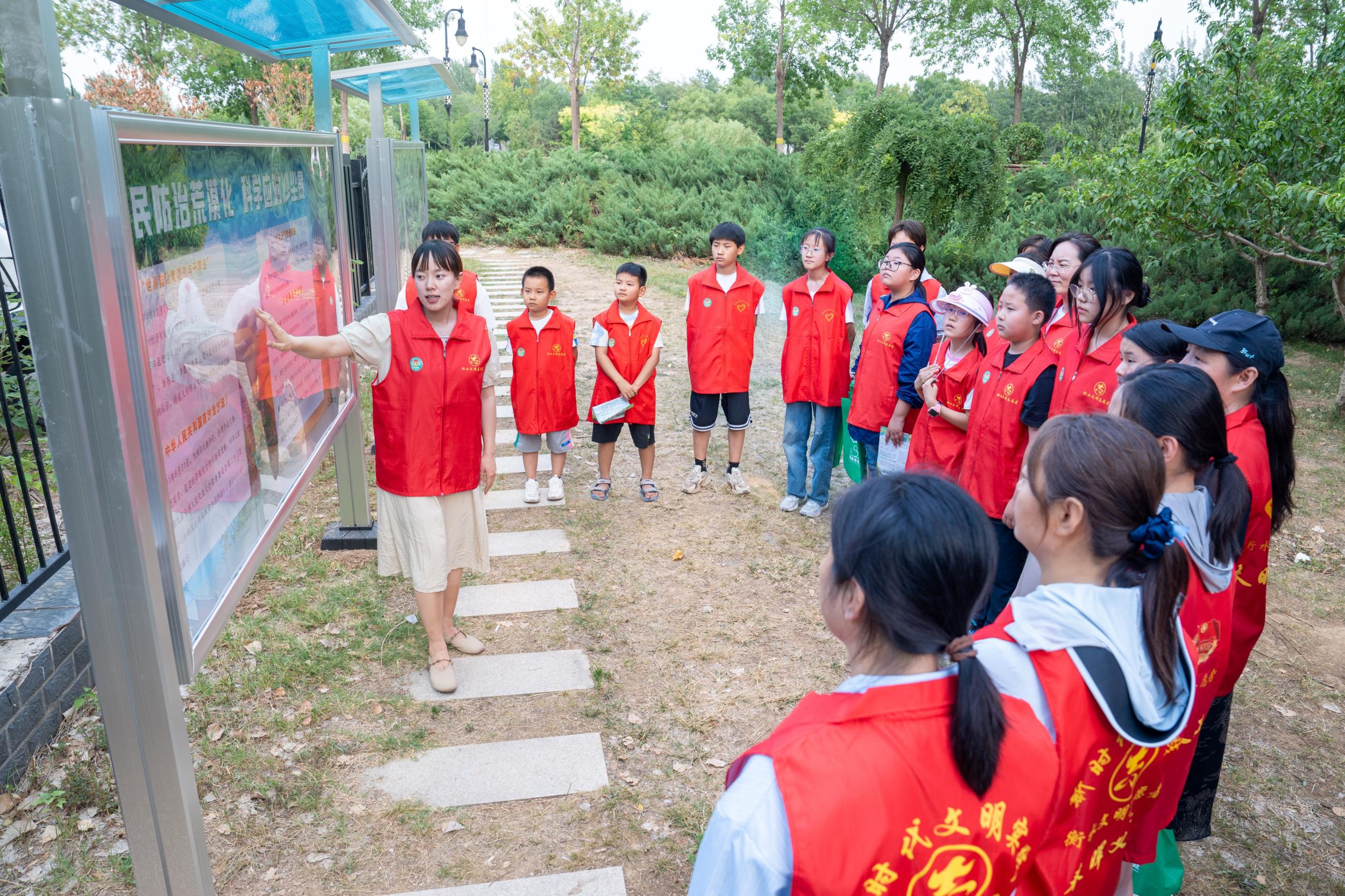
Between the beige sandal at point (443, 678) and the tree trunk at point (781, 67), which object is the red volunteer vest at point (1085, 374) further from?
the tree trunk at point (781, 67)

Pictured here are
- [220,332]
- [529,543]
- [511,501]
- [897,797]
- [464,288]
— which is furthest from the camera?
[511,501]

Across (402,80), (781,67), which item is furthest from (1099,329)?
(781,67)

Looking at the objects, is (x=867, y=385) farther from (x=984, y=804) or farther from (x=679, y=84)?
(x=679, y=84)

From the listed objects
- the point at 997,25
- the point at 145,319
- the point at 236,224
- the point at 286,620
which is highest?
the point at 997,25

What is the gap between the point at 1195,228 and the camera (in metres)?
8.31

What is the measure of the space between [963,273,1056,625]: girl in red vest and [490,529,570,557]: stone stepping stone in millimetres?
2433

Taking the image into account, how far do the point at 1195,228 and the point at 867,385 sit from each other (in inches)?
207

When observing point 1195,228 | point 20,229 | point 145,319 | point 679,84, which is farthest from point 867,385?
point 679,84

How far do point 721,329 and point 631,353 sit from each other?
0.58 m

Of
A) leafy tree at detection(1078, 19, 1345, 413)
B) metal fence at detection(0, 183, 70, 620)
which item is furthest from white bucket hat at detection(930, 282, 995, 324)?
leafy tree at detection(1078, 19, 1345, 413)

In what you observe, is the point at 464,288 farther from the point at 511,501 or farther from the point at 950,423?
the point at 950,423

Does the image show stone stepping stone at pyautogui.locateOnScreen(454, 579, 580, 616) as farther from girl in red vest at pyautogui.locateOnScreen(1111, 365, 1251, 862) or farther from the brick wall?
girl in red vest at pyautogui.locateOnScreen(1111, 365, 1251, 862)

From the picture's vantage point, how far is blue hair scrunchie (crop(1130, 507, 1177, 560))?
150 centimetres

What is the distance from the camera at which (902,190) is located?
34.3 ft
